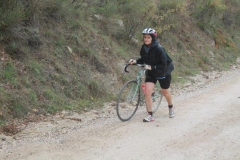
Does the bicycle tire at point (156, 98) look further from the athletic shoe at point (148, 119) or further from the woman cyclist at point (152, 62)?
the athletic shoe at point (148, 119)

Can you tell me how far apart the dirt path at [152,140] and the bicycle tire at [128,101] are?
0.15m

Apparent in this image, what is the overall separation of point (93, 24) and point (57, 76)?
3.47 m

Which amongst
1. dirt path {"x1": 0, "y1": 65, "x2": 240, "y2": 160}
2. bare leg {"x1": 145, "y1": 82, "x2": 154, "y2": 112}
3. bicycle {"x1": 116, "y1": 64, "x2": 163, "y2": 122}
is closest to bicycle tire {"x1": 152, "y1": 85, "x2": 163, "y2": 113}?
dirt path {"x1": 0, "y1": 65, "x2": 240, "y2": 160}

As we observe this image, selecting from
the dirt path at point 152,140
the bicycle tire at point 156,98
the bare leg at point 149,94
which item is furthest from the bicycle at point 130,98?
the bicycle tire at point 156,98

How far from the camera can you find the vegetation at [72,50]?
695 centimetres

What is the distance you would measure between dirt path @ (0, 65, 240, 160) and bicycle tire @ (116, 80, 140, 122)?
0.15 meters

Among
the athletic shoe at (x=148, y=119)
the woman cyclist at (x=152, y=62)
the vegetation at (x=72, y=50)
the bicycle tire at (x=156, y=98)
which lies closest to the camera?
the woman cyclist at (x=152, y=62)

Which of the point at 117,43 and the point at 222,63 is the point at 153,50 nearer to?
the point at 117,43

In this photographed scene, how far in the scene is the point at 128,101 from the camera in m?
7.04

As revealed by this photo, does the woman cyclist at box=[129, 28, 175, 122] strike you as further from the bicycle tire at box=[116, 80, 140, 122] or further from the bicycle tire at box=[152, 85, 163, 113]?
the bicycle tire at box=[152, 85, 163, 113]

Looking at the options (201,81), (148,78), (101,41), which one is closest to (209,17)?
(201,81)

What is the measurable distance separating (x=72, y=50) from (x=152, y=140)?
4037mm

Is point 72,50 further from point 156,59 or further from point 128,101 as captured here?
point 156,59

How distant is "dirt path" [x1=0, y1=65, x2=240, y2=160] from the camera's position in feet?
16.5
